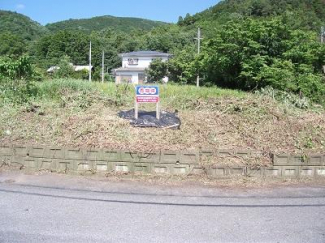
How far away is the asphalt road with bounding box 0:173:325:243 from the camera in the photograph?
2963 millimetres

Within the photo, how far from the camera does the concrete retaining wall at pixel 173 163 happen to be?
187 inches

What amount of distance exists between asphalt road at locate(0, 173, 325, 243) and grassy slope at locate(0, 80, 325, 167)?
2.90 feet

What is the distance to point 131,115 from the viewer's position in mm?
6141

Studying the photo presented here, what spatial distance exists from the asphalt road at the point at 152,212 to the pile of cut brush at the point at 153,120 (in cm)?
146

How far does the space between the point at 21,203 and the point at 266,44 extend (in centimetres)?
1220

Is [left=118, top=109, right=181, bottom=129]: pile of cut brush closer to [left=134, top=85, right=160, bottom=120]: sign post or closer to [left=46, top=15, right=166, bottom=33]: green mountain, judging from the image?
[left=134, top=85, right=160, bottom=120]: sign post

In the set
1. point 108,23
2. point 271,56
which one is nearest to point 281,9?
point 271,56

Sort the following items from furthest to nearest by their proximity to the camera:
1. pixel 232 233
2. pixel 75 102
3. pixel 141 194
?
pixel 75 102 < pixel 141 194 < pixel 232 233

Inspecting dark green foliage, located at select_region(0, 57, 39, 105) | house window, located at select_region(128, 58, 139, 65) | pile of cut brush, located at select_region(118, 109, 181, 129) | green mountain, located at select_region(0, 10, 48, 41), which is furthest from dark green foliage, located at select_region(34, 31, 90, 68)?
pile of cut brush, located at select_region(118, 109, 181, 129)

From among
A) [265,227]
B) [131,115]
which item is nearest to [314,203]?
[265,227]

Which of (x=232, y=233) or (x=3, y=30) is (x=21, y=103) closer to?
(x=232, y=233)

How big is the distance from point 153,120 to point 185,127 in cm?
63

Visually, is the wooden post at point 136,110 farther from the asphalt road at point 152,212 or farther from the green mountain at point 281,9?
the green mountain at point 281,9

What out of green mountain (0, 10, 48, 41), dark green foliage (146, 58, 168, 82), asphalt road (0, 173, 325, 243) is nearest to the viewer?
asphalt road (0, 173, 325, 243)
